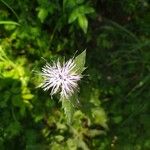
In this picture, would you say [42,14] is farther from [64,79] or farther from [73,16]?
[64,79]

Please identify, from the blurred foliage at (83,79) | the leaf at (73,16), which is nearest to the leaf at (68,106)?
the blurred foliage at (83,79)

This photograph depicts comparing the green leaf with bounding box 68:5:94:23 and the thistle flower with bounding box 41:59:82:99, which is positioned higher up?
the green leaf with bounding box 68:5:94:23

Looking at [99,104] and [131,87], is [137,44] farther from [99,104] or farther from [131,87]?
[99,104]

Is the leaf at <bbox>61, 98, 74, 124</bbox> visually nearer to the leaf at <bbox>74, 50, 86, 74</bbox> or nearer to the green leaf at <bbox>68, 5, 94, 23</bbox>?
the leaf at <bbox>74, 50, 86, 74</bbox>

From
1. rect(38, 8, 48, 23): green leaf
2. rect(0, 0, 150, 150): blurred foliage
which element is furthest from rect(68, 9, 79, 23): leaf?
rect(38, 8, 48, 23): green leaf

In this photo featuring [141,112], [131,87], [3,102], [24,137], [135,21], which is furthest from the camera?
[135,21]

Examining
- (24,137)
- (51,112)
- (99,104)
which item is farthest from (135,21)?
(24,137)

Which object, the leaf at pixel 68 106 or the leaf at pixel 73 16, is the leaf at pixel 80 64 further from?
the leaf at pixel 73 16

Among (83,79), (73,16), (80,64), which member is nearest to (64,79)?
(80,64)

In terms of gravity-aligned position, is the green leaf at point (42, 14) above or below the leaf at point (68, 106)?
above
